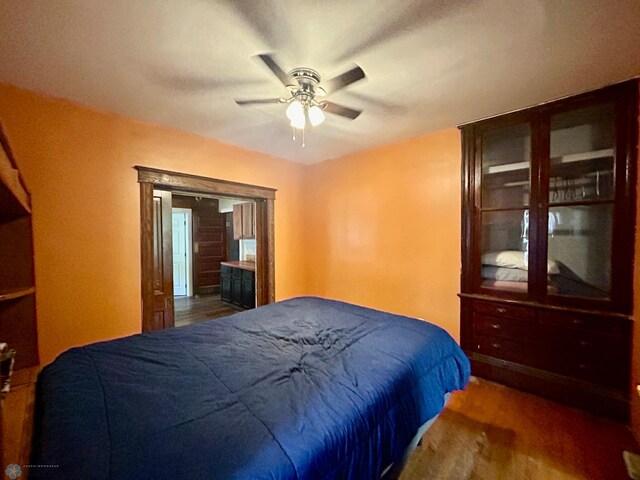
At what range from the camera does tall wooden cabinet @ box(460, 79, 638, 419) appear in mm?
1822

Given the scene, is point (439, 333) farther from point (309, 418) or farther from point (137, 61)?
point (137, 61)

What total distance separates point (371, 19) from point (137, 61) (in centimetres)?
137

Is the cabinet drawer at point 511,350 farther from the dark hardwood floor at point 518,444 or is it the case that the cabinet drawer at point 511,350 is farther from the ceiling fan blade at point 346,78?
the ceiling fan blade at point 346,78

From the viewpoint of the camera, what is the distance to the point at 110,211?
2.20m

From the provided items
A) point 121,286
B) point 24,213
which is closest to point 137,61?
point 24,213

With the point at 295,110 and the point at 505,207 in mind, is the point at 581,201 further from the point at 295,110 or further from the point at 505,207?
the point at 295,110

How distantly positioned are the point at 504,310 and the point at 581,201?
3.40 feet

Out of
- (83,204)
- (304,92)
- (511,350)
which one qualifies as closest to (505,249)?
(511,350)

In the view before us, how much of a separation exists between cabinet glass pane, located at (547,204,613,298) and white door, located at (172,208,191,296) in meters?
6.28

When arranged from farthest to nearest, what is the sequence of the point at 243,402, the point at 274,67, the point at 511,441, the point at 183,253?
the point at 183,253, the point at 511,441, the point at 274,67, the point at 243,402

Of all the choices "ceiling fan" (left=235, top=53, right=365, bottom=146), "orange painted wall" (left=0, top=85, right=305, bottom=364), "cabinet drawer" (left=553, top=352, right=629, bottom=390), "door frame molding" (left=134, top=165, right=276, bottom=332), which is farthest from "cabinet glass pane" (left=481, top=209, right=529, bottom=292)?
"orange painted wall" (left=0, top=85, right=305, bottom=364)

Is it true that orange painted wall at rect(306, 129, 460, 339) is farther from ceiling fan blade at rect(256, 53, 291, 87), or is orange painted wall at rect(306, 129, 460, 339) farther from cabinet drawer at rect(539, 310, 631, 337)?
ceiling fan blade at rect(256, 53, 291, 87)

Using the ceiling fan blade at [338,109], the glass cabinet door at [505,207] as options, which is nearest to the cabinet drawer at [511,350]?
the glass cabinet door at [505,207]

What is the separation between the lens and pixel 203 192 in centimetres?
281
